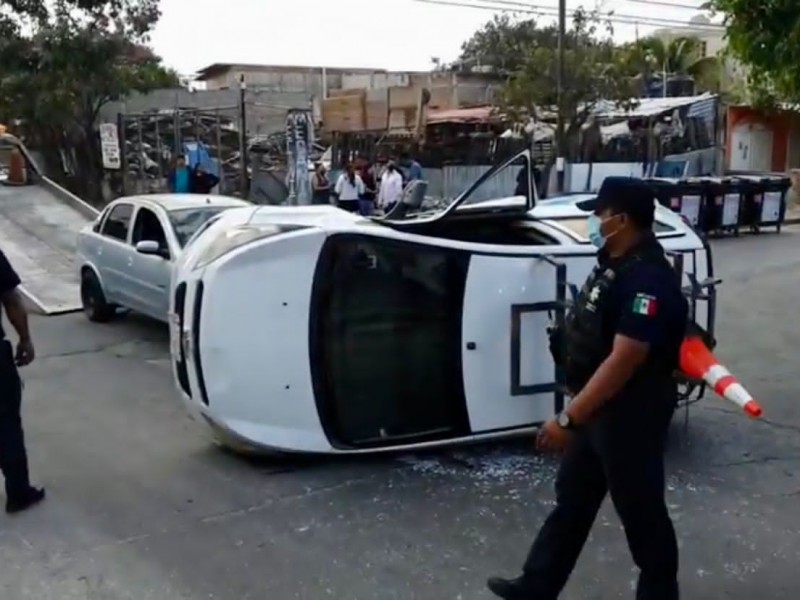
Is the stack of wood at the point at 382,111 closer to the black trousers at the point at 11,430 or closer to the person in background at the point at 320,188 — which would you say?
the person in background at the point at 320,188

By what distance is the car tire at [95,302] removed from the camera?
11109 mm

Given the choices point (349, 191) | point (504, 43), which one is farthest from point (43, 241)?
point (504, 43)

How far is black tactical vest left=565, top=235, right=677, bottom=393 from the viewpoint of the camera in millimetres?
3465

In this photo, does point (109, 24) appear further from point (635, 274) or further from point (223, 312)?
point (635, 274)

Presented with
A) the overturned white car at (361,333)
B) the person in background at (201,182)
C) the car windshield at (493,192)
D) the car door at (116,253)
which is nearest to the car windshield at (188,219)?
the car door at (116,253)

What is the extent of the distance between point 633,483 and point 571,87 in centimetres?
2092

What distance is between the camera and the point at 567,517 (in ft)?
12.2

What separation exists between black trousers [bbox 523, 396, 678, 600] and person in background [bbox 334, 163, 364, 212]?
Answer: 14632mm

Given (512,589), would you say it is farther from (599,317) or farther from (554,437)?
(599,317)

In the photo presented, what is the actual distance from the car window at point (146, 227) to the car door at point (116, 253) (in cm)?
15

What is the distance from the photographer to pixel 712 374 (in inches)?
152

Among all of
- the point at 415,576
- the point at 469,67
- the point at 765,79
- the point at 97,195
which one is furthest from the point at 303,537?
the point at 469,67

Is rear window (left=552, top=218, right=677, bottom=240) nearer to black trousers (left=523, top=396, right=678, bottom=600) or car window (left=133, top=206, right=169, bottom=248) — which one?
black trousers (left=523, top=396, right=678, bottom=600)

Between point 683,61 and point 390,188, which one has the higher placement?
point 683,61
